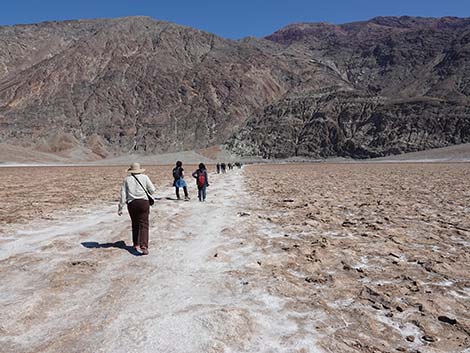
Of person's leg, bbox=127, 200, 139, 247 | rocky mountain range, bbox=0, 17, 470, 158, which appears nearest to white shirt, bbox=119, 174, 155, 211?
person's leg, bbox=127, 200, 139, 247

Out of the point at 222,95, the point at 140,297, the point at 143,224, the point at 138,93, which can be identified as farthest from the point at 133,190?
the point at 138,93

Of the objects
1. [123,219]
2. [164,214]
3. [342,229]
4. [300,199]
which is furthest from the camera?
[300,199]

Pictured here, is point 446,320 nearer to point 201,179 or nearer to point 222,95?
point 201,179

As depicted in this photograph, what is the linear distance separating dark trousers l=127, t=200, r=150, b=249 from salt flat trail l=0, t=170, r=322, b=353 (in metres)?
0.39

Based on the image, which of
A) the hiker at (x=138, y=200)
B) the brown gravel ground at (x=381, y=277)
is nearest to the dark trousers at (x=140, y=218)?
the hiker at (x=138, y=200)

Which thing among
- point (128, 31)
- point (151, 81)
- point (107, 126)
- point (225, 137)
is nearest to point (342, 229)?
point (225, 137)

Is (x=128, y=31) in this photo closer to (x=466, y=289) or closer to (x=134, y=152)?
(x=134, y=152)

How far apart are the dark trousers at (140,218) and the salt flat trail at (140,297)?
390 mm

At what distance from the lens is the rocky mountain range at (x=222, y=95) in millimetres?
119000

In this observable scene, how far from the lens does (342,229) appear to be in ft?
31.8

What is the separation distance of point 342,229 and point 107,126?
14083 centimetres

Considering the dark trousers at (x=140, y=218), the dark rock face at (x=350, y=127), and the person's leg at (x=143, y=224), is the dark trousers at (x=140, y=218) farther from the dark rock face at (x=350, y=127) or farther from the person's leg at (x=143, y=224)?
the dark rock face at (x=350, y=127)

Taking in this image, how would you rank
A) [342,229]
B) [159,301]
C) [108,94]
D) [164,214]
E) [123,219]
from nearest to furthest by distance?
[159,301], [342,229], [123,219], [164,214], [108,94]

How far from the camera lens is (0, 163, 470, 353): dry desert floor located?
423cm
